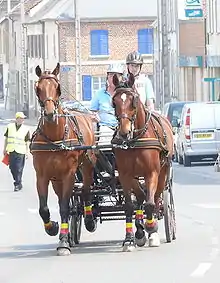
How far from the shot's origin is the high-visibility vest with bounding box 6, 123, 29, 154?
1182 inches

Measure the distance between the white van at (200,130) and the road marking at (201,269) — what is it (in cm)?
2295

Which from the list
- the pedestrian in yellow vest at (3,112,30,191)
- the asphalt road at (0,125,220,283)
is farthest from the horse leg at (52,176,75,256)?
the pedestrian in yellow vest at (3,112,30,191)

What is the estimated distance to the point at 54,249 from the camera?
16.5 m

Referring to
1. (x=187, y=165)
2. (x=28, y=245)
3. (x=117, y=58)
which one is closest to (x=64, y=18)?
(x=117, y=58)

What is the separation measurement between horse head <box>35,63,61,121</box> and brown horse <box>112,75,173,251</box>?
0.74 metres

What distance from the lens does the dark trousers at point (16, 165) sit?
30.1 m

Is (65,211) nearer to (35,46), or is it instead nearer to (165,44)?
(165,44)

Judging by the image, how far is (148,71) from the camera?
8806 centimetres

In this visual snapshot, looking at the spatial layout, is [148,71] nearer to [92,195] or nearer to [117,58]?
[117,58]

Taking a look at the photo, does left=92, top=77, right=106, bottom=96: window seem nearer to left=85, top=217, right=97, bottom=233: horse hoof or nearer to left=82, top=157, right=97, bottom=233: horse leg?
left=85, top=217, right=97, bottom=233: horse hoof

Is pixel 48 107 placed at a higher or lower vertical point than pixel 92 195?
higher

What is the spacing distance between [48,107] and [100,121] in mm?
1637

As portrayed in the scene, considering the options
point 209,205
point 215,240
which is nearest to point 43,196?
point 215,240

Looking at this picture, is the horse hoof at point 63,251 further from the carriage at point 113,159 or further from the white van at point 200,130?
the white van at point 200,130
